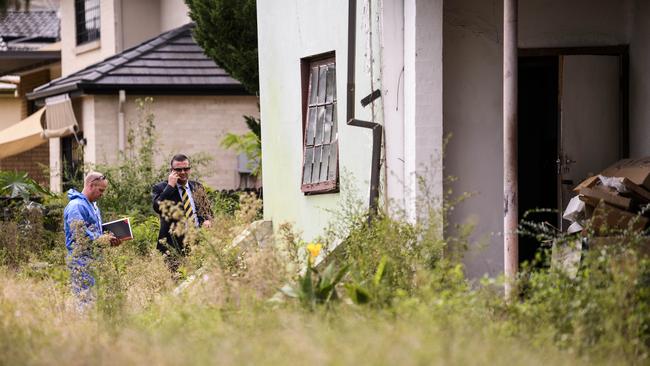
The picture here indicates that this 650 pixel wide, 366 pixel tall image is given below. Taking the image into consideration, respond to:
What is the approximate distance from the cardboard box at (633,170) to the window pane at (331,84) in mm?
2960

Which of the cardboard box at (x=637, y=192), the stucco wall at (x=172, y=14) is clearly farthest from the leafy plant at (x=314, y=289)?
the stucco wall at (x=172, y=14)

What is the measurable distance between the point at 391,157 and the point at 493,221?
3.59 ft

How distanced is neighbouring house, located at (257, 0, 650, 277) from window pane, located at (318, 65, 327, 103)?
0.02m

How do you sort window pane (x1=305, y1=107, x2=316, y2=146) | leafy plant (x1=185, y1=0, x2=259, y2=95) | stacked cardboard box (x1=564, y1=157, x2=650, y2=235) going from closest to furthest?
stacked cardboard box (x1=564, y1=157, x2=650, y2=235)
window pane (x1=305, y1=107, x2=316, y2=146)
leafy plant (x1=185, y1=0, x2=259, y2=95)

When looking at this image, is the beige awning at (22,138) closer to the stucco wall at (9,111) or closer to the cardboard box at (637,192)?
the stucco wall at (9,111)

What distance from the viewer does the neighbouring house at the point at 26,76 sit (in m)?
26.1

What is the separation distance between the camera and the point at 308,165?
41.6 ft

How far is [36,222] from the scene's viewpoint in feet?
53.7

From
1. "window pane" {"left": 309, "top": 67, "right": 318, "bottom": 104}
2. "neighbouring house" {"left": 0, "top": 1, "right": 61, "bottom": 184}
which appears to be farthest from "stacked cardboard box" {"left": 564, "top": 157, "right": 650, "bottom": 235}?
"neighbouring house" {"left": 0, "top": 1, "right": 61, "bottom": 184}

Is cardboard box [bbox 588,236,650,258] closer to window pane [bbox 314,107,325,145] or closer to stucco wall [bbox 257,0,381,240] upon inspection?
stucco wall [bbox 257,0,381,240]

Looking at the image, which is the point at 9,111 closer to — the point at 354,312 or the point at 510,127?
the point at 510,127

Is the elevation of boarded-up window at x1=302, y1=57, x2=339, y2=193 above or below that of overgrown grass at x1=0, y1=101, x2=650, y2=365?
above

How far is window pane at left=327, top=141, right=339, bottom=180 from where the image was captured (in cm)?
1197

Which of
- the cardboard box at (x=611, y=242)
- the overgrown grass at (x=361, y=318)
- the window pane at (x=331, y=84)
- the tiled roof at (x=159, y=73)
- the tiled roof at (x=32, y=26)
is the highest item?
the tiled roof at (x=32, y=26)
